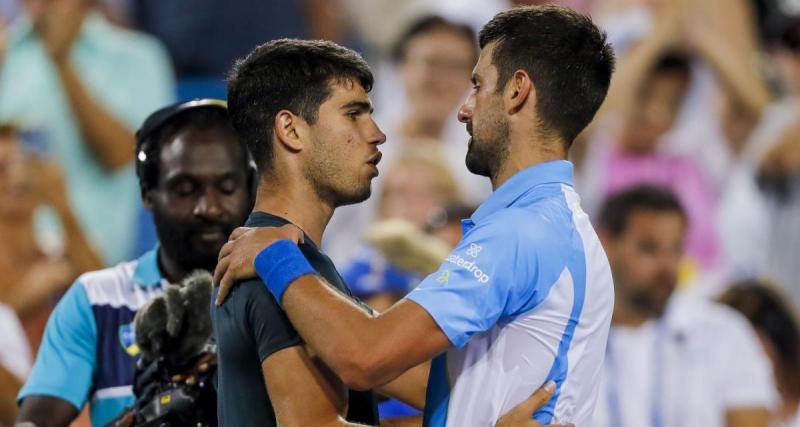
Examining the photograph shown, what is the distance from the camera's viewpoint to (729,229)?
27.9 ft

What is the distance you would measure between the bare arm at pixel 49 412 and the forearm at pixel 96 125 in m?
3.89

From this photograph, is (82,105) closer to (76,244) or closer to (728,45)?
(76,244)

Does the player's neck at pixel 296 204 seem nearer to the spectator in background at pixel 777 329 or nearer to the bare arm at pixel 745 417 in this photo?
the bare arm at pixel 745 417

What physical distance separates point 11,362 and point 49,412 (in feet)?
7.74

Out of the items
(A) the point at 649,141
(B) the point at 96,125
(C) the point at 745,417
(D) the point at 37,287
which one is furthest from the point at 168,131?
(A) the point at 649,141

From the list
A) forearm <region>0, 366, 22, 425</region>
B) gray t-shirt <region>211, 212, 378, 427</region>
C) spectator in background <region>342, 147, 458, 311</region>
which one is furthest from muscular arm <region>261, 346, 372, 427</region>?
forearm <region>0, 366, 22, 425</region>

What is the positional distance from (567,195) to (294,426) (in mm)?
863

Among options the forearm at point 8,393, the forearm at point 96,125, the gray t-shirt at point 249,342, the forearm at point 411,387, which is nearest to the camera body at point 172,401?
the gray t-shirt at point 249,342

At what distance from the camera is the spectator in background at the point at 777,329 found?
306 inches

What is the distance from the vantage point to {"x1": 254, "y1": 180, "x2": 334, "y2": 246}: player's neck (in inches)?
138

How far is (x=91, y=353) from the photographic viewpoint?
166 inches

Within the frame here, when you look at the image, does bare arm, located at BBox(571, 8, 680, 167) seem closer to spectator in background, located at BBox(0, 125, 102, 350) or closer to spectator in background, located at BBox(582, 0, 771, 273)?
spectator in background, located at BBox(582, 0, 771, 273)

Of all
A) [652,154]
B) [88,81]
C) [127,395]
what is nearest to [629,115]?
[652,154]

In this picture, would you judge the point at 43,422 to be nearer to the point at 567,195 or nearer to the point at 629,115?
the point at 567,195
